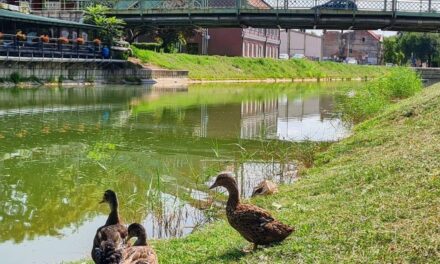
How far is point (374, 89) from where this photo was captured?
2633 cm

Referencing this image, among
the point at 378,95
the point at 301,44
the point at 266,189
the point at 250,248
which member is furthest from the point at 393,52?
the point at 250,248

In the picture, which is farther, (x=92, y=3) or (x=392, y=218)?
(x=92, y=3)

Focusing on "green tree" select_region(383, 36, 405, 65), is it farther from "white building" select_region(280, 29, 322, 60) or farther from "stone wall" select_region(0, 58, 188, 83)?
"stone wall" select_region(0, 58, 188, 83)

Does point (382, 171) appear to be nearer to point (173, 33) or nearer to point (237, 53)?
point (173, 33)

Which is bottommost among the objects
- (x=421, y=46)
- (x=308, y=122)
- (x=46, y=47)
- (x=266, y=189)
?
(x=308, y=122)

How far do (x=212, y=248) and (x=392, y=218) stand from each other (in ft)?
6.06

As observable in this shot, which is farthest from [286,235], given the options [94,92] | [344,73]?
[344,73]

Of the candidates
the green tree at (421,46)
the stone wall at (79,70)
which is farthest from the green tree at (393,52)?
the stone wall at (79,70)

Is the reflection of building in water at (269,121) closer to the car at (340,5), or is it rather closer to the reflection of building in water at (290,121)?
the reflection of building in water at (290,121)

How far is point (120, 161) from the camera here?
43.7ft

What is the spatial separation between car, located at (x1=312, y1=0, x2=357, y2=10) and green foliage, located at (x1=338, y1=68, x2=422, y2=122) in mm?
4963

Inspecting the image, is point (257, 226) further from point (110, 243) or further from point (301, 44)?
point (301, 44)

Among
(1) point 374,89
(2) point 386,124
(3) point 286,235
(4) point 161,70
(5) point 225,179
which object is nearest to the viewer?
(3) point 286,235

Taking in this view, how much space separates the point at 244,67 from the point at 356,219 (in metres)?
57.8
